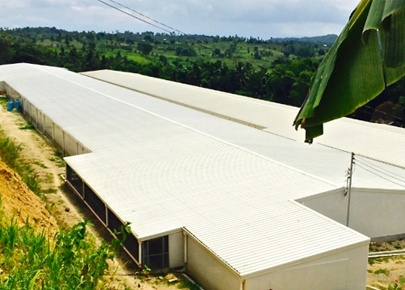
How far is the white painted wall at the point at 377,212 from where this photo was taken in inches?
630

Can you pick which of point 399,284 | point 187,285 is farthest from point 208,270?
point 399,284

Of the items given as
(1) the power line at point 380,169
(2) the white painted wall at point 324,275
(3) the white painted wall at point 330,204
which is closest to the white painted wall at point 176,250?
(2) the white painted wall at point 324,275

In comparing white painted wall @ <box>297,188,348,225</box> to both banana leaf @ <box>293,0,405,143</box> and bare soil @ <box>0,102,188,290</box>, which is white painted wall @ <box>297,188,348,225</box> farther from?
banana leaf @ <box>293,0,405,143</box>

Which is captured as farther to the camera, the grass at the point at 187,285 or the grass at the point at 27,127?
the grass at the point at 27,127

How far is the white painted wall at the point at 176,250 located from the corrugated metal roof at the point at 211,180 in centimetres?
31

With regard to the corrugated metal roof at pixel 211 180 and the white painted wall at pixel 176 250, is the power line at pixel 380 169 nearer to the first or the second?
the corrugated metal roof at pixel 211 180

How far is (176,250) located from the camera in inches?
517

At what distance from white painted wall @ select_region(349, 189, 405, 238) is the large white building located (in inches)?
1.3

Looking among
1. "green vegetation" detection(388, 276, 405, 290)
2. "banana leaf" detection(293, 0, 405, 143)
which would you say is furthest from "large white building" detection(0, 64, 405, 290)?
"banana leaf" detection(293, 0, 405, 143)

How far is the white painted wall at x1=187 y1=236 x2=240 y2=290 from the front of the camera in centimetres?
1127

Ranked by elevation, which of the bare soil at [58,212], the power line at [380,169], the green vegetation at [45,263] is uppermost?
the green vegetation at [45,263]

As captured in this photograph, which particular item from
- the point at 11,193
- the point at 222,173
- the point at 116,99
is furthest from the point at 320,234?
the point at 116,99

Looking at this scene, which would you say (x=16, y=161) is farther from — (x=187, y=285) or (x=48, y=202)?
(x=187, y=285)

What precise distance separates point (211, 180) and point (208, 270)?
4533mm
